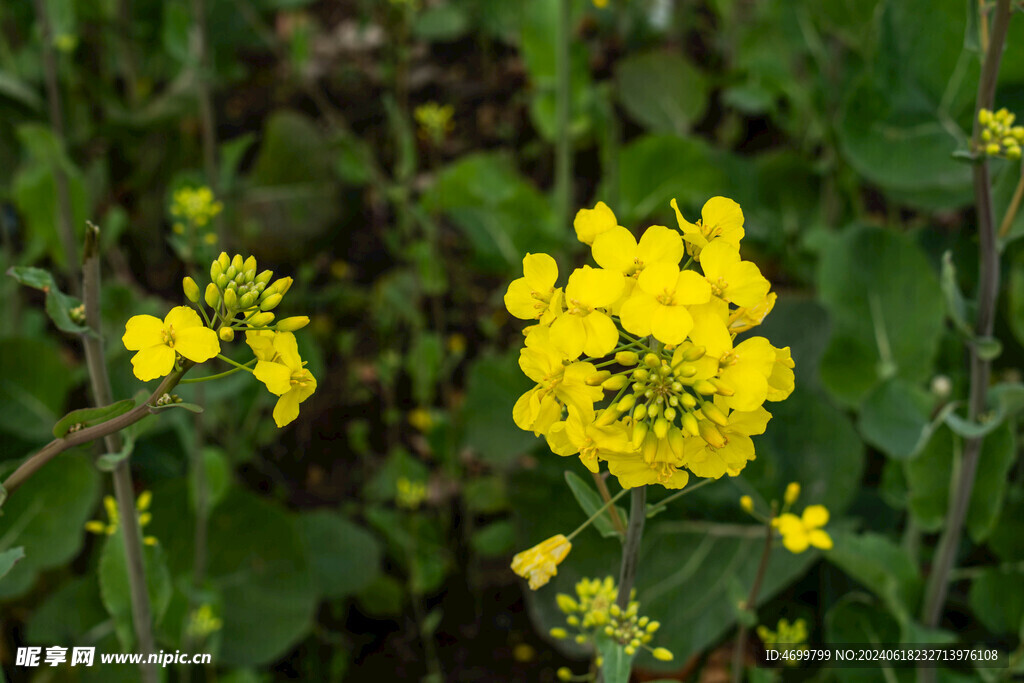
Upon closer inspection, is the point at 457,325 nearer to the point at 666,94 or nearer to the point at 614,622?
the point at 666,94

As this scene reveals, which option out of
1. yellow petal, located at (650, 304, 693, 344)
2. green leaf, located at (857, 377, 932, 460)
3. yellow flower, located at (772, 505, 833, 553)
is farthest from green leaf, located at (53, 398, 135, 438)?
green leaf, located at (857, 377, 932, 460)

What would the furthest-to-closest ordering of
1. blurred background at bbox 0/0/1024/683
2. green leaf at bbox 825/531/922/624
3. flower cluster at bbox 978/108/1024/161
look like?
1. blurred background at bbox 0/0/1024/683
2. green leaf at bbox 825/531/922/624
3. flower cluster at bbox 978/108/1024/161

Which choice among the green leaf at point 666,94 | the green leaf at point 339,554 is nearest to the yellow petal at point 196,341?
the green leaf at point 339,554

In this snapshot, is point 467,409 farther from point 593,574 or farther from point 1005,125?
point 1005,125

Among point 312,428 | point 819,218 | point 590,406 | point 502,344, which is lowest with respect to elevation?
point 312,428

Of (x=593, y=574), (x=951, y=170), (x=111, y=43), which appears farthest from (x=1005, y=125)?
(x=111, y=43)

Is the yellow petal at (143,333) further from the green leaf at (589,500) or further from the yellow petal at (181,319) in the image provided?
the green leaf at (589,500)

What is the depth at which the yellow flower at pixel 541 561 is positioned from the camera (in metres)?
0.73

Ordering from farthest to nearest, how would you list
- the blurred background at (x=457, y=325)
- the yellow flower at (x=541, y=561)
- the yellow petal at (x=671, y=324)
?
1. the blurred background at (x=457, y=325)
2. the yellow flower at (x=541, y=561)
3. the yellow petal at (x=671, y=324)

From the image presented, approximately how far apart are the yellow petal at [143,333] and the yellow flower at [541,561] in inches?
14.2

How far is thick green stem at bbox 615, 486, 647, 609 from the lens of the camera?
2.43ft

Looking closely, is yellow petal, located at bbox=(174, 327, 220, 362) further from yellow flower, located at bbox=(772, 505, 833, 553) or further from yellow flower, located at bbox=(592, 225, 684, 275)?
yellow flower, located at bbox=(772, 505, 833, 553)

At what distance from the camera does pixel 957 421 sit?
1.19 m

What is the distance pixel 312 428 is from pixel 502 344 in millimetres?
562
